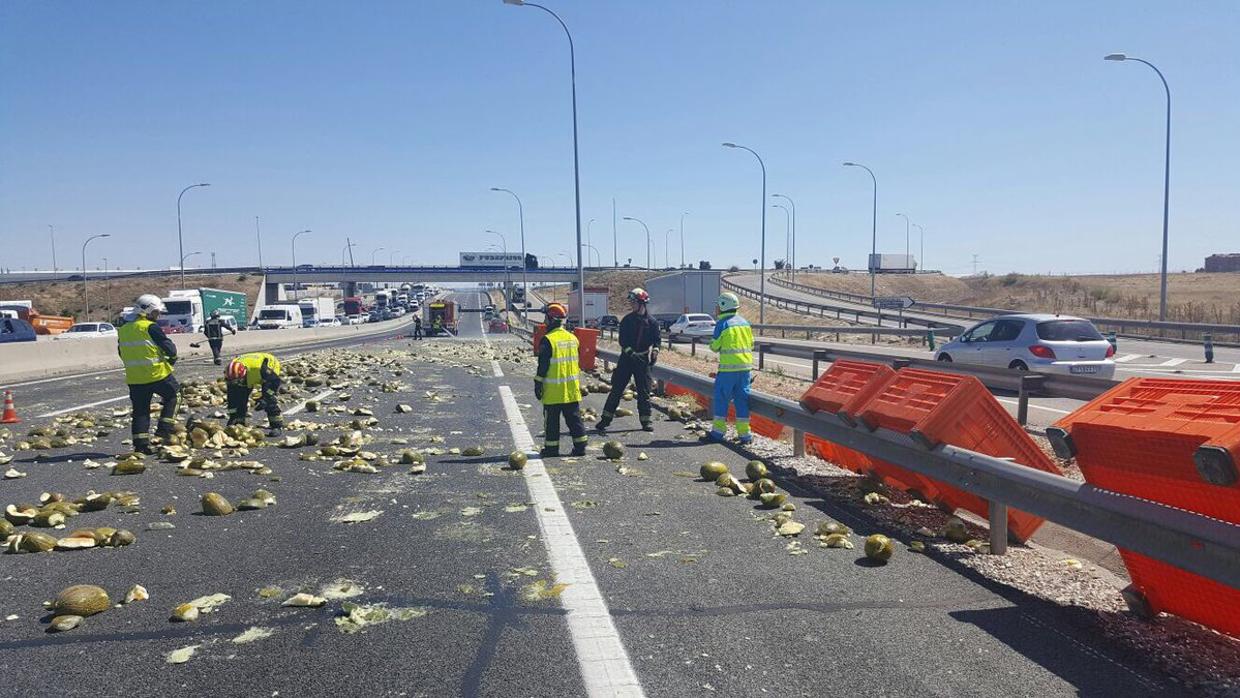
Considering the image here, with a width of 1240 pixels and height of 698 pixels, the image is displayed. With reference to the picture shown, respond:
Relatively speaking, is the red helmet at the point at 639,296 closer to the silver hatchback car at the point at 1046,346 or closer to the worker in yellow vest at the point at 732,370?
the worker in yellow vest at the point at 732,370

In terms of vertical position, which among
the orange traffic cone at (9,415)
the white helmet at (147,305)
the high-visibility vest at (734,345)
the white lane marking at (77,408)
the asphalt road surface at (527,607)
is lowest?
the white lane marking at (77,408)

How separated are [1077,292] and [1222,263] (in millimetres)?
55191

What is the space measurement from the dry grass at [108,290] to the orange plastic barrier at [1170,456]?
314ft

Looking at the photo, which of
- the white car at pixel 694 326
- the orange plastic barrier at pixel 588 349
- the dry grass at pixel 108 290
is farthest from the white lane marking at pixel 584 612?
the dry grass at pixel 108 290

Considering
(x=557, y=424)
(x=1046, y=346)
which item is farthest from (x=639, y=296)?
(x=1046, y=346)

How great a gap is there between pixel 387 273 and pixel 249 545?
11735 centimetres

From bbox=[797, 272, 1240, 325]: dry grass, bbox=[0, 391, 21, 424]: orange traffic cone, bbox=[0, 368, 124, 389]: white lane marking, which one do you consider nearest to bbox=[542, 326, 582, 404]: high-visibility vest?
bbox=[0, 391, 21, 424]: orange traffic cone

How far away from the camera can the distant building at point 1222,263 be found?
111m

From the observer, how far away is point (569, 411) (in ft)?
32.9

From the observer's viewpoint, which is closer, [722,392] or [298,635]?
[298,635]

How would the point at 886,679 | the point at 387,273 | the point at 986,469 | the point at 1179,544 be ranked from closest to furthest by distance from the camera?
the point at 886,679, the point at 1179,544, the point at 986,469, the point at 387,273

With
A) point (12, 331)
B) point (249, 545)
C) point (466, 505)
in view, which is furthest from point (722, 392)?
point (12, 331)

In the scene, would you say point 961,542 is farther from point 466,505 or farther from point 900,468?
point 466,505

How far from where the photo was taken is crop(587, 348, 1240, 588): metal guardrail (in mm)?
3936
